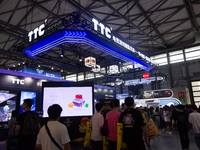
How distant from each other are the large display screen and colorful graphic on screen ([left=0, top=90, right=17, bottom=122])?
427 centimetres

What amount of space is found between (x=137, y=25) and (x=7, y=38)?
11.4m

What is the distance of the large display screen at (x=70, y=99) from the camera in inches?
158

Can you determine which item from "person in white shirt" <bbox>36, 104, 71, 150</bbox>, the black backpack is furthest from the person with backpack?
"person in white shirt" <bbox>36, 104, 71, 150</bbox>

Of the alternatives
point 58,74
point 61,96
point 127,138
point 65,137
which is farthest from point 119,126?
point 58,74

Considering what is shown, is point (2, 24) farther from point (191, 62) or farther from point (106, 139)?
point (191, 62)

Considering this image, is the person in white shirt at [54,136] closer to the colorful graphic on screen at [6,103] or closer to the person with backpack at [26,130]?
the person with backpack at [26,130]

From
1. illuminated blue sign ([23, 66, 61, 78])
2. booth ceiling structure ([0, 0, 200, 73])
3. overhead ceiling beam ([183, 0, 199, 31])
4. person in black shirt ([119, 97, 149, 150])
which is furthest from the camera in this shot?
overhead ceiling beam ([183, 0, 199, 31])

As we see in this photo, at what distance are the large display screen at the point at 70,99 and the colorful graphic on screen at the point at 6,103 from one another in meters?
4.27

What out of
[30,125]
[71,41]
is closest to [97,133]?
[30,125]

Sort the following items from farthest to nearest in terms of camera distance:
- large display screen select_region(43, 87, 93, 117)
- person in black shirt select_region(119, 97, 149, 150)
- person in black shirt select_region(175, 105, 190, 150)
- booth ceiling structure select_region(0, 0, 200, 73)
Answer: booth ceiling structure select_region(0, 0, 200, 73)
person in black shirt select_region(175, 105, 190, 150)
large display screen select_region(43, 87, 93, 117)
person in black shirt select_region(119, 97, 149, 150)

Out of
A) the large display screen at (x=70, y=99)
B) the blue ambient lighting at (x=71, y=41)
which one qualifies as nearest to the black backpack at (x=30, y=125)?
the large display screen at (x=70, y=99)

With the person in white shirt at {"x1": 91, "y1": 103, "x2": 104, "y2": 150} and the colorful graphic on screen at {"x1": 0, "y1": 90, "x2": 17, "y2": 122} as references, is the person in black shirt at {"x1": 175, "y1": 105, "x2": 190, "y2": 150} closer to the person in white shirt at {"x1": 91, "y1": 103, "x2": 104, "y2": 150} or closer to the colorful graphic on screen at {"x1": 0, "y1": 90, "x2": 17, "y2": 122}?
the person in white shirt at {"x1": 91, "y1": 103, "x2": 104, "y2": 150}

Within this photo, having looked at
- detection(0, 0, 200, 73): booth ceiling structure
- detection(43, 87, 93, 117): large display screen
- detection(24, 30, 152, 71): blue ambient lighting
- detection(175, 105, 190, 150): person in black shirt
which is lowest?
detection(175, 105, 190, 150): person in black shirt

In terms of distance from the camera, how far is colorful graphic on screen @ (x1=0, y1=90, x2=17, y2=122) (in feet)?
22.8
